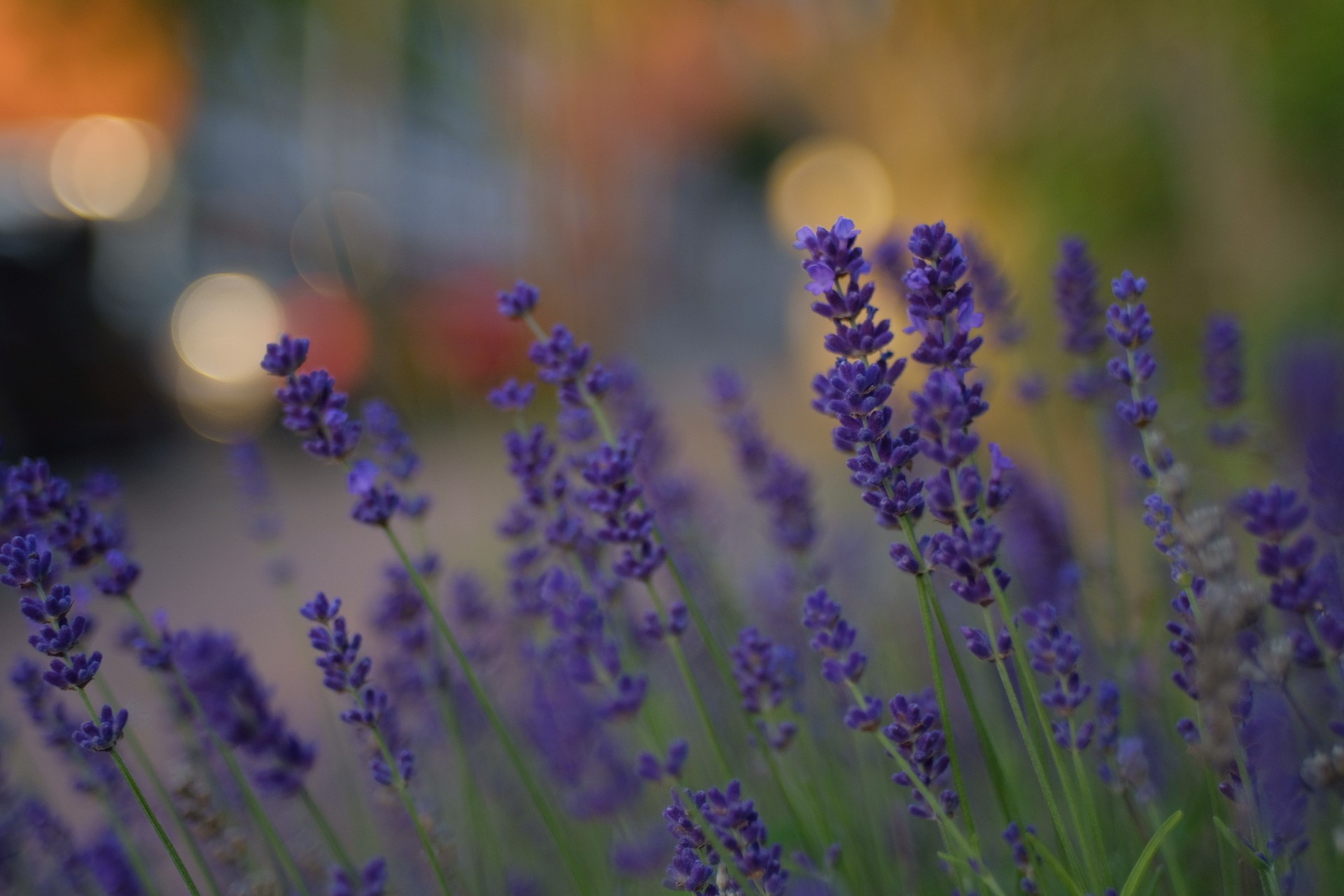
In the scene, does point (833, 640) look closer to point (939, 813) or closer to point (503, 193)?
point (939, 813)

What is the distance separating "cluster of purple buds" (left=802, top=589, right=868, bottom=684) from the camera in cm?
106

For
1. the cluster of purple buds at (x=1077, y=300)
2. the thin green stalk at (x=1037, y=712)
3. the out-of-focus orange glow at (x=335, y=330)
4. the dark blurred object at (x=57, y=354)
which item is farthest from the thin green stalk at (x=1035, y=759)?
the dark blurred object at (x=57, y=354)

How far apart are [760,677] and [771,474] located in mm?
477

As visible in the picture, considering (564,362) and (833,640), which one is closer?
(833,640)

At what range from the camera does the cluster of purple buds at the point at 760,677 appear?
3.85 feet

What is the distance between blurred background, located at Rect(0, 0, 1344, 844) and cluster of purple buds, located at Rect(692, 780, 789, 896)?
1495 millimetres

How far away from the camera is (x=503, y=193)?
13.5 meters

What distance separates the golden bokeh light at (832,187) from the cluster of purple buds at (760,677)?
19.7ft

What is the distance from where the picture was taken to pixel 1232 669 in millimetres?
763

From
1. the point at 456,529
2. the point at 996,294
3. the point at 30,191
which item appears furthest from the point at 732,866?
the point at 30,191

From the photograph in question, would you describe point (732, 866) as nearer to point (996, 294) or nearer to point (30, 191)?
point (996, 294)

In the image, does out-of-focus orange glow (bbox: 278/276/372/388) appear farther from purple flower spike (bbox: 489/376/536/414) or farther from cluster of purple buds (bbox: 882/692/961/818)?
cluster of purple buds (bbox: 882/692/961/818)

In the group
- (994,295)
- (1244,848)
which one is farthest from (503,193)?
(1244,848)

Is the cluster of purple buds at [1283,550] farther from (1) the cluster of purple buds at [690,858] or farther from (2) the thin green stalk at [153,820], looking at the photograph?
(2) the thin green stalk at [153,820]
